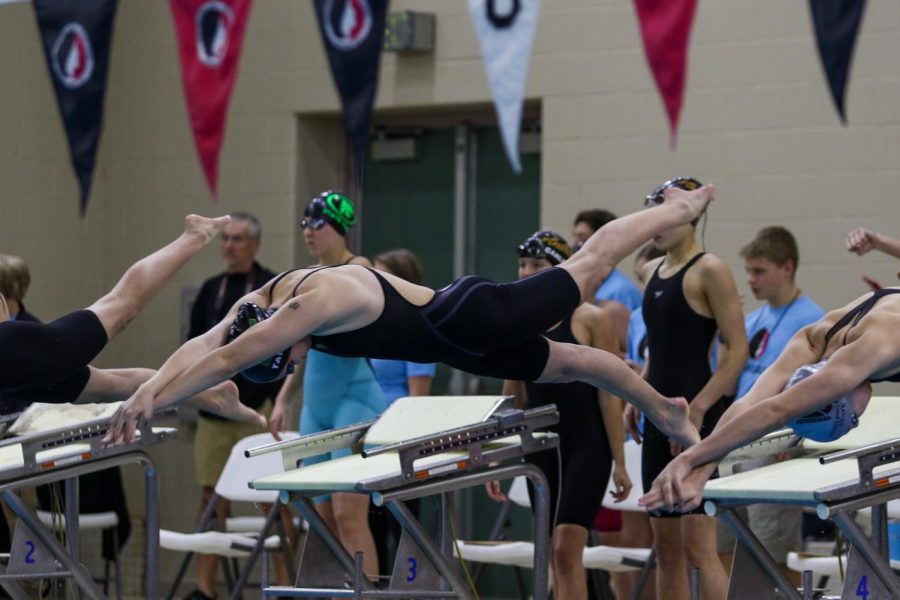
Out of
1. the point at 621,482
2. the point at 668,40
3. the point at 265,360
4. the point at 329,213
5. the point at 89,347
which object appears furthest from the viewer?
the point at 668,40

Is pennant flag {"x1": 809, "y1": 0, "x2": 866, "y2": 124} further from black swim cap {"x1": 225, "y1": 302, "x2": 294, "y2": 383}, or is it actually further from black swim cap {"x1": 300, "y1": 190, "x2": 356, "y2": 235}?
black swim cap {"x1": 225, "y1": 302, "x2": 294, "y2": 383}

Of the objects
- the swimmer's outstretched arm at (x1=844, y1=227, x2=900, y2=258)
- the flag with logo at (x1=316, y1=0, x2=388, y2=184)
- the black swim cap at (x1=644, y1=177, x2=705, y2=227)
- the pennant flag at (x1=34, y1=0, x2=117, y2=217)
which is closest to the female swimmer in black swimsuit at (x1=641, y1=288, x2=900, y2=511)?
the swimmer's outstretched arm at (x1=844, y1=227, x2=900, y2=258)

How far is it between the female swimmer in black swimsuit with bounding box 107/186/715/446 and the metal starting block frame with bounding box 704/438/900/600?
1.80ft

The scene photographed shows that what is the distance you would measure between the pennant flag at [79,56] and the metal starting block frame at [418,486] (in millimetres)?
3506

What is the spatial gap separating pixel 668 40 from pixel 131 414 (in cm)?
297

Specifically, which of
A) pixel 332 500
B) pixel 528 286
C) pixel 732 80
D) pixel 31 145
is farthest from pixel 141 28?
pixel 528 286

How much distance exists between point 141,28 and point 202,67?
0.93 metres

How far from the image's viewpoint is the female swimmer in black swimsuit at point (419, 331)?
367 cm

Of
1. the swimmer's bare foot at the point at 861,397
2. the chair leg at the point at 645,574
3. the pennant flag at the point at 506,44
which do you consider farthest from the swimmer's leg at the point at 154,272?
the swimmer's bare foot at the point at 861,397

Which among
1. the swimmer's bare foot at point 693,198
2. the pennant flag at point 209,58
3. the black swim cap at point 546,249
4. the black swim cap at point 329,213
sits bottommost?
the black swim cap at point 546,249

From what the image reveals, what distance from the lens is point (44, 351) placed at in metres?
4.45

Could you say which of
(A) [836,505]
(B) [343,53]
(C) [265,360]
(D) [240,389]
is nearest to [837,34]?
(B) [343,53]

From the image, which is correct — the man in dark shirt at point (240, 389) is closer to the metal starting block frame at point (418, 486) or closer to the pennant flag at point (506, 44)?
the pennant flag at point (506, 44)

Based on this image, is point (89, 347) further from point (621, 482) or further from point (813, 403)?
point (813, 403)
